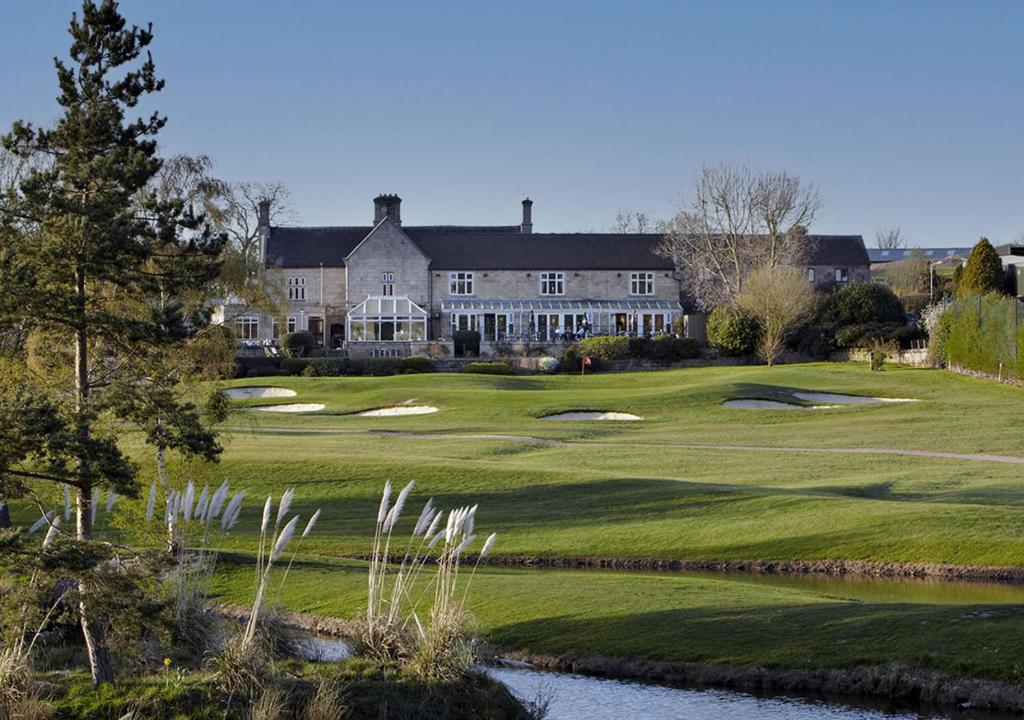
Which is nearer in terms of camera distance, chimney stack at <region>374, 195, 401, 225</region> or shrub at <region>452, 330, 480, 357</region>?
shrub at <region>452, 330, 480, 357</region>

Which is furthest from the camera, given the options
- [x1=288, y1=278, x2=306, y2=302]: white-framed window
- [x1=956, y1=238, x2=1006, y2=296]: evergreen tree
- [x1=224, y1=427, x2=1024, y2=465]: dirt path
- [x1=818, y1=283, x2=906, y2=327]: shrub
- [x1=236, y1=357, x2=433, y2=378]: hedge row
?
[x1=288, y1=278, x2=306, y2=302]: white-framed window

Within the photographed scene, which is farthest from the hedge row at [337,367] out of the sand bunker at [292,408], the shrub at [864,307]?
the shrub at [864,307]

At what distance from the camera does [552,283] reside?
3748 inches

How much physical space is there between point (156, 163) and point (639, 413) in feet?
120

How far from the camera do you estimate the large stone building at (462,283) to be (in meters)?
92.6

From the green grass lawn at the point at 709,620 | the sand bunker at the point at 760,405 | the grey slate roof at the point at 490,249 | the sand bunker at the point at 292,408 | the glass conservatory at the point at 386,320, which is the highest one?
the grey slate roof at the point at 490,249

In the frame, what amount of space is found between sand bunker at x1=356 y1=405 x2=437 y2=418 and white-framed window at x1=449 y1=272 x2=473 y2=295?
131 feet

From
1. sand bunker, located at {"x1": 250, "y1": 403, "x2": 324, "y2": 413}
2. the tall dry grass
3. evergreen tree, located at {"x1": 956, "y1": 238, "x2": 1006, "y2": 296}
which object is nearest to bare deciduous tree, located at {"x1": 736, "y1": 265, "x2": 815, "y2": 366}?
evergreen tree, located at {"x1": 956, "y1": 238, "x2": 1006, "y2": 296}

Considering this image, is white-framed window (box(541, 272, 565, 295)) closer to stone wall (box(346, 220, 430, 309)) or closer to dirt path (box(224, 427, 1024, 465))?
stone wall (box(346, 220, 430, 309))

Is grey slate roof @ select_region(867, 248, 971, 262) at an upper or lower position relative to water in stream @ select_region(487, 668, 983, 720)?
upper

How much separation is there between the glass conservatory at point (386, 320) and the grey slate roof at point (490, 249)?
4.62 meters

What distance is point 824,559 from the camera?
24.7 meters

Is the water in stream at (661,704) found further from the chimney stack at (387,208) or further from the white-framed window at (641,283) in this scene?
the chimney stack at (387,208)

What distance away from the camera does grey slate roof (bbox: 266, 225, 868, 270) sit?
9475 centimetres
